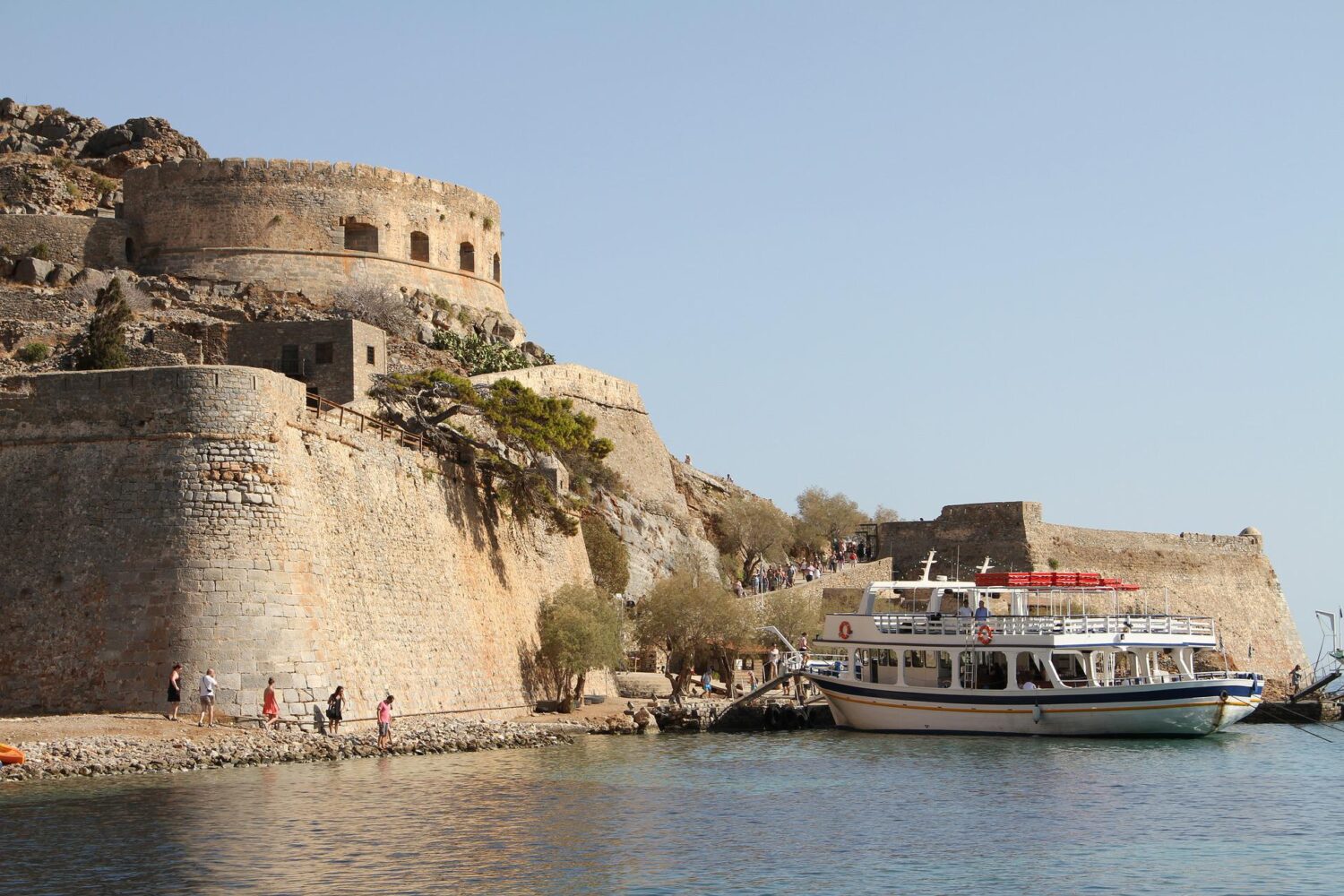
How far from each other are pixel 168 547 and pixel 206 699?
2.49 meters

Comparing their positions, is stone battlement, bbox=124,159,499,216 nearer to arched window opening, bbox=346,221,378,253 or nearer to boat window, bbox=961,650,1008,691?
arched window opening, bbox=346,221,378,253

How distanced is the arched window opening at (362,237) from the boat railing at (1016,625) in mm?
20159

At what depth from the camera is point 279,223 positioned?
48.4 m

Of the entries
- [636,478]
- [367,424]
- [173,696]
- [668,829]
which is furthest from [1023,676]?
[173,696]

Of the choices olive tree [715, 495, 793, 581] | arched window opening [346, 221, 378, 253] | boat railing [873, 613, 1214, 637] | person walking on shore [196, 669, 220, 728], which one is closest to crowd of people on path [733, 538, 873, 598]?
olive tree [715, 495, 793, 581]

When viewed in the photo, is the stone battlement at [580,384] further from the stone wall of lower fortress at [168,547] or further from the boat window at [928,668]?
the stone wall of lower fortress at [168,547]

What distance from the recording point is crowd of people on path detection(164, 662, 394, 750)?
80.2 feet

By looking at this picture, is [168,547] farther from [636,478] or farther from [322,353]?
[636,478]

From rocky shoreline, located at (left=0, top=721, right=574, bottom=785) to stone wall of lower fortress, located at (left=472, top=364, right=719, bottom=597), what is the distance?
18.9m

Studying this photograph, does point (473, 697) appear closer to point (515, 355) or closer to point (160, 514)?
point (160, 514)

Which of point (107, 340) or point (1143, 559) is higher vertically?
point (107, 340)

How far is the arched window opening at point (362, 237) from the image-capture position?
49.5 m

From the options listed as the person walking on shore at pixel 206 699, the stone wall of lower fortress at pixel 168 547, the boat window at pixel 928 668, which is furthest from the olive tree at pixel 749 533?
the person walking on shore at pixel 206 699

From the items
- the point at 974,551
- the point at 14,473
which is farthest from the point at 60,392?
the point at 974,551
